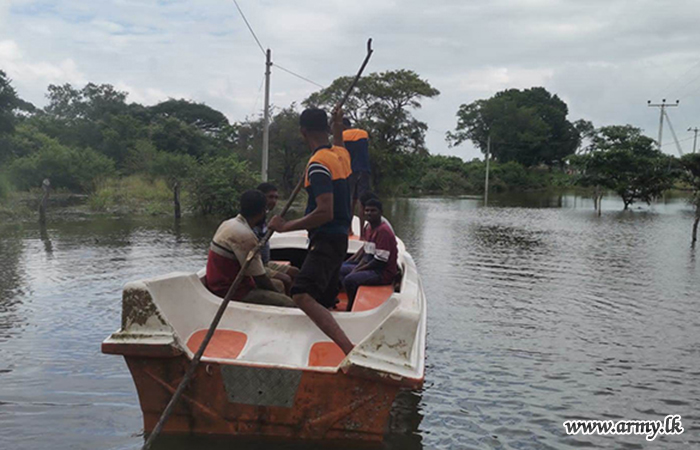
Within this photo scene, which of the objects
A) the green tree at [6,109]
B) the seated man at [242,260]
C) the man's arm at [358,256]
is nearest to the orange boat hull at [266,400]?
the seated man at [242,260]

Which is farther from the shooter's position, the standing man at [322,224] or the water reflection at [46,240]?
the water reflection at [46,240]

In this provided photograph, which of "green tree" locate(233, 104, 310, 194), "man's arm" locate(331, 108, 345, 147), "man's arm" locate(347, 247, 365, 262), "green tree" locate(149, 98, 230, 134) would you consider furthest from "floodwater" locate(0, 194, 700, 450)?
"green tree" locate(149, 98, 230, 134)

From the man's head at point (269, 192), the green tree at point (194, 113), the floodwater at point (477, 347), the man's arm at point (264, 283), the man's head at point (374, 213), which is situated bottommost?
the floodwater at point (477, 347)

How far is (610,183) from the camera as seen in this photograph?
31906 mm

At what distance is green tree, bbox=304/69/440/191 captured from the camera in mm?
39188

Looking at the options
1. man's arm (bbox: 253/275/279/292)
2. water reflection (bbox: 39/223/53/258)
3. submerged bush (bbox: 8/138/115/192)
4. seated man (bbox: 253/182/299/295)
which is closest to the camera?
man's arm (bbox: 253/275/279/292)

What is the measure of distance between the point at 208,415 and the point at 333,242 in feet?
4.55

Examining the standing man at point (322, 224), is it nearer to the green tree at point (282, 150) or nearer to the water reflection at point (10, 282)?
the water reflection at point (10, 282)

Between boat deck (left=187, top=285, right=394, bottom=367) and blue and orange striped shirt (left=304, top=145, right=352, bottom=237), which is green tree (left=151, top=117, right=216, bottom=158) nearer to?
boat deck (left=187, top=285, right=394, bottom=367)

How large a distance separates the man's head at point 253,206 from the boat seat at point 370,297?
1.19 meters

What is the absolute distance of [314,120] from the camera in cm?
412

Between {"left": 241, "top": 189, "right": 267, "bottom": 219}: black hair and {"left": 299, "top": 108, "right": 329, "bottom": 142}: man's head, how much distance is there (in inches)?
43.4

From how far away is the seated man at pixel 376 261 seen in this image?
19.1 ft

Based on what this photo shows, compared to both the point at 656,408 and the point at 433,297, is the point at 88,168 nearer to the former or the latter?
the point at 433,297
